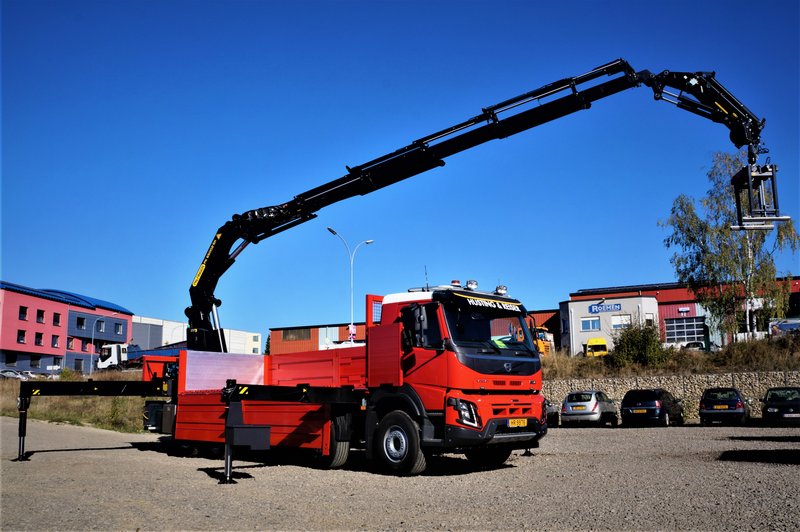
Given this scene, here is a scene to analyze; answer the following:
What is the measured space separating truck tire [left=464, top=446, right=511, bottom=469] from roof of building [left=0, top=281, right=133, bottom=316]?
201 feet

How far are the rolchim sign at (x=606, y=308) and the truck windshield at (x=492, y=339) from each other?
40313mm

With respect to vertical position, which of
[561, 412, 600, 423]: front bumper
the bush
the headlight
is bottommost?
[561, 412, 600, 423]: front bumper

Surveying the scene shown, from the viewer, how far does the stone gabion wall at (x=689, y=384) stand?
31.4 m

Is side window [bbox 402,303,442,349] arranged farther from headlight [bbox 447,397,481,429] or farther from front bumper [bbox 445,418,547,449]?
front bumper [bbox 445,418,547,449]

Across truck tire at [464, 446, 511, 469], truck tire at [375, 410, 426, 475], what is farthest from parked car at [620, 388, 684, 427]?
truck tire at [375, 410, 426, 475]

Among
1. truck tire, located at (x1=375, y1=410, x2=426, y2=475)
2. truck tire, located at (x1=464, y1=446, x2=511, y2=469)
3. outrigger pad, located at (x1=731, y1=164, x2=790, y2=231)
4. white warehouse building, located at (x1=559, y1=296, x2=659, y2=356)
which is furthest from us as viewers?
white warehouse building, located at (x1=559, y1=296, x2=659, y2=356)

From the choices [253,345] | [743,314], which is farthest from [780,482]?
[253,345]

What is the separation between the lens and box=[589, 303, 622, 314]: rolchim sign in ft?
164

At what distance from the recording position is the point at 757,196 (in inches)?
409

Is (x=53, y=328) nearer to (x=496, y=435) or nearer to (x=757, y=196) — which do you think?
(x=496, y=435)

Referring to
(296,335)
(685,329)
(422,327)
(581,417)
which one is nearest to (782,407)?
(581,417)

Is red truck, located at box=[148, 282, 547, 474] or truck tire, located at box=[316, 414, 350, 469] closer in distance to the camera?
red truck, located at box=[148, 282, 547, 474]

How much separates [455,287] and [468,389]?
88.5 inches

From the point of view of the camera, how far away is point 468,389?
10.4 m
